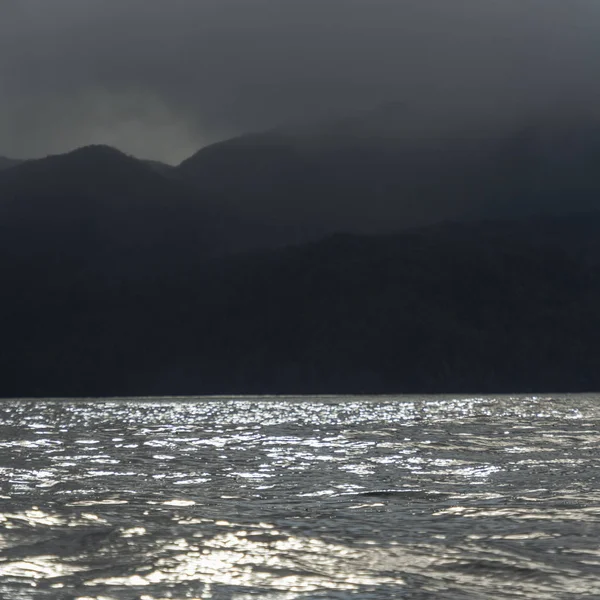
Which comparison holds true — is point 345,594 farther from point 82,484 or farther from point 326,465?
point 326,465

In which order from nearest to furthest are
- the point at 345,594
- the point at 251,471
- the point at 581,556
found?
the point at 345,594, the point at 581,556, the point at 251,471

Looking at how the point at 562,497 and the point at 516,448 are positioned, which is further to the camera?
the point at 516,448

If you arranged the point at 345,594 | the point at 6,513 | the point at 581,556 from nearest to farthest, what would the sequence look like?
1. the point at 345,594
2. the point at 581,556
3. the point at 6,513

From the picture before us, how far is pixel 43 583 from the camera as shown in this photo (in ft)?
64.8

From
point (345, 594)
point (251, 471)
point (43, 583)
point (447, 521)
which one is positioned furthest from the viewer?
point (251, 471)

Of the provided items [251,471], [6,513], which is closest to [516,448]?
[251,471]

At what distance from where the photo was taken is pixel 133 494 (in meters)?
37.0

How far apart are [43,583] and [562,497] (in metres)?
21.2

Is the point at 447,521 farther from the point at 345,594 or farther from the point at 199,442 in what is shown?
the point at 199,442

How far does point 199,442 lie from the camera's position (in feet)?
258

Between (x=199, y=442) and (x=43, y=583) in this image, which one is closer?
(x=43, y=583)

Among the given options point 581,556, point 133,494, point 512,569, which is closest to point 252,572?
point 512,569

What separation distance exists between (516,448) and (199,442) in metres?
26.4

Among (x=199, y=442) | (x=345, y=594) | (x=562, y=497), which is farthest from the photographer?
(x=199, y=442)
